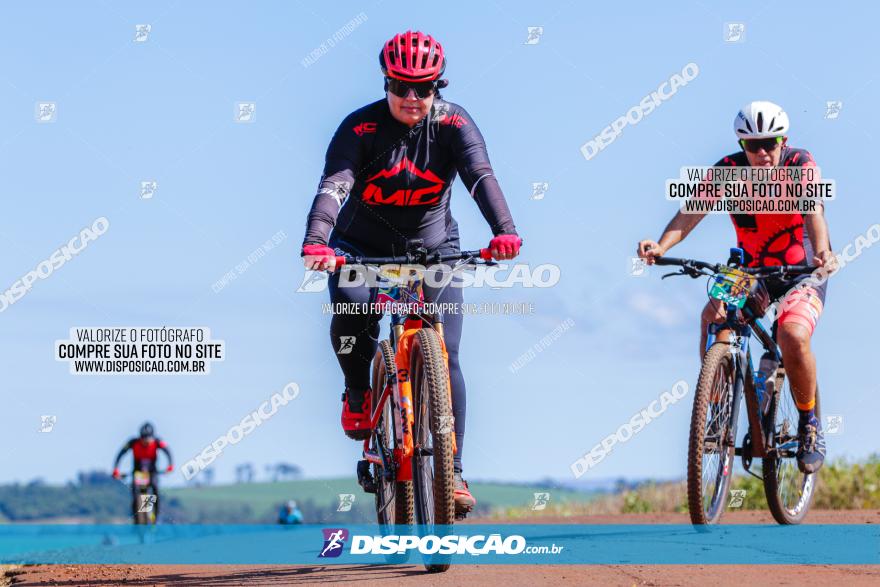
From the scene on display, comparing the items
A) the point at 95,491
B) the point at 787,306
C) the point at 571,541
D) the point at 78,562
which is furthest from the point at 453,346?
the point at 95,491

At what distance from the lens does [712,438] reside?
29.7 ft

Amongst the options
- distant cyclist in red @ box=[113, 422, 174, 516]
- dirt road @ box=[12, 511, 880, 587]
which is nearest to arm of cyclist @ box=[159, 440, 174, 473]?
distant cyclist in red @ box=[113, 422, 174, 516]

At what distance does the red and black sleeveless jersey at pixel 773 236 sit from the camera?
9.95 meters

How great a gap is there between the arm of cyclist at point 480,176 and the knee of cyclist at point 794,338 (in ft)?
8.64

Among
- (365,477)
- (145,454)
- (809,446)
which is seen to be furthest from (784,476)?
(145,454)

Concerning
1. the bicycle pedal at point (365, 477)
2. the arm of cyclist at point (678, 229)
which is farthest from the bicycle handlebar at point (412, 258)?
the arm of cyclist at point (678, 229)

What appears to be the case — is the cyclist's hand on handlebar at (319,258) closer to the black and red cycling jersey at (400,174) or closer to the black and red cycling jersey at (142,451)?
the black and red cycling jersey at (400,174)

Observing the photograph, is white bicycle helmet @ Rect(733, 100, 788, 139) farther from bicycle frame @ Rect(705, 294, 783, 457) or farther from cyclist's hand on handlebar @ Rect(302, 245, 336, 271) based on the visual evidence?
cyclist's hand on handlebar @ Rect(302, 245, 336, 271)

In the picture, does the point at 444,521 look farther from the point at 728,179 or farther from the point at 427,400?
the point at 728,179

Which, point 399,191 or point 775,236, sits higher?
point 399,191

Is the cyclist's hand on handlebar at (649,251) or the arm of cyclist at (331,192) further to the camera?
the cyclist's hand on handlebar at (649,251)

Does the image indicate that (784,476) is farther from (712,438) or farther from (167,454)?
(167,454)

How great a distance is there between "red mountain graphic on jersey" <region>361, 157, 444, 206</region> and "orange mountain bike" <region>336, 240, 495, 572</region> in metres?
0.44

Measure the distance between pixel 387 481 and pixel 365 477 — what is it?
548 millimetres
